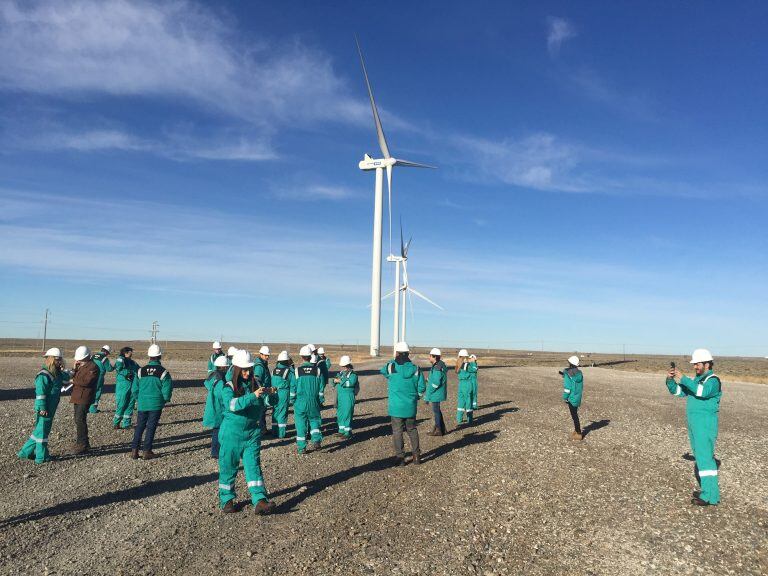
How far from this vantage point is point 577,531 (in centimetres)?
795

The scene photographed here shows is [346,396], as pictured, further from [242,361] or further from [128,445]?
[242,361]

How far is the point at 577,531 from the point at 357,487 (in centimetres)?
389

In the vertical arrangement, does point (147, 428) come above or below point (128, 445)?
above

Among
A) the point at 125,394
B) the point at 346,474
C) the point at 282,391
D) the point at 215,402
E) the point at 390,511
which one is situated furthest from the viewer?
the point at 125,394

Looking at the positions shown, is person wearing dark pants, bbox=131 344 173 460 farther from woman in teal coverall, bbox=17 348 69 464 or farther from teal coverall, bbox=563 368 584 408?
teal coverall, bbox=563 368 584 408

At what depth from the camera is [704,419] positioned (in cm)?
874

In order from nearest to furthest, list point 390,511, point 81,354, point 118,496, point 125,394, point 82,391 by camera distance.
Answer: point 390,511, point 118,496, point 82,391, point 81,354, point 125,394

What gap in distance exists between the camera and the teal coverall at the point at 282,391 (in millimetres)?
13719

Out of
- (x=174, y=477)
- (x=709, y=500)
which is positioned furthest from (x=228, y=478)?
(x=709, y=500)

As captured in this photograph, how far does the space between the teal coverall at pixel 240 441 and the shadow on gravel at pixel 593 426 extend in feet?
37.7

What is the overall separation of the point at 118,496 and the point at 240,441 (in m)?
2.96

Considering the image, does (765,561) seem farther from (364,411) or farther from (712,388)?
(364,411)

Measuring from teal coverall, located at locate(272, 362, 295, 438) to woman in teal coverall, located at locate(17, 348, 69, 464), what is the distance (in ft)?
15.8

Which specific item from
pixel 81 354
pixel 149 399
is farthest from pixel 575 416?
A: pixel 81 354
